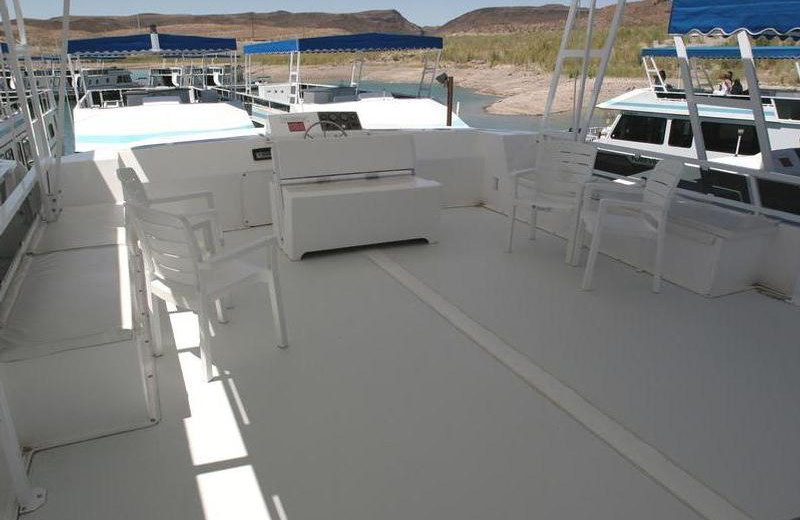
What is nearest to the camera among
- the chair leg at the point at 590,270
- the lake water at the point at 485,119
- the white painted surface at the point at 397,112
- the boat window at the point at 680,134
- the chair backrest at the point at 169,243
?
the chair backrest at the point at 169,243

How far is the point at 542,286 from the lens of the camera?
11.2ft

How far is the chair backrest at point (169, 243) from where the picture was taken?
2088 millimetres

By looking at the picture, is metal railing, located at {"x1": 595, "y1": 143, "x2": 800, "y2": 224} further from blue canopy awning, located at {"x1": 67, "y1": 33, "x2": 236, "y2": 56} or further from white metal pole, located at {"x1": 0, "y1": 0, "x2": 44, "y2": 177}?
blue canopy awning, located at {"x1": 67, "y1": 33, "x2": 236, "y2": 56}

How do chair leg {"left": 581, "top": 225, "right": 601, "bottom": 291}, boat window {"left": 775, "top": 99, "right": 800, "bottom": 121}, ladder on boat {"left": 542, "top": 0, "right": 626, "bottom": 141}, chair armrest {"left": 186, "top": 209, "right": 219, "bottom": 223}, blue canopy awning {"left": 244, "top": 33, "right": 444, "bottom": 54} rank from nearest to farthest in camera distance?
chair armrest {"left": 186, "top": 209, "right": 219, "bottom": 223} → chair leg {"left": 581, "top": 225, "right": 601, "bottom": 291} → ladder on boat {"left": 542, "top": 0, "right": 626, "bottom": 141} → boat window {"left": 775, "top": 99, "right": 800, "bottom": 121} → blue canopy awning {"left": 244, "top": 33, "right": 444, "bottom": 54}

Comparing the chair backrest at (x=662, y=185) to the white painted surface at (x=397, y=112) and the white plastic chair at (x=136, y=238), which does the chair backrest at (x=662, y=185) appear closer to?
the white plastic chair at (x=136, y=238)

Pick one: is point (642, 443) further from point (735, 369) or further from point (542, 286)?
point (542, 286)

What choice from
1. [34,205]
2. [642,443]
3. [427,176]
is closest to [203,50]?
[427,176]

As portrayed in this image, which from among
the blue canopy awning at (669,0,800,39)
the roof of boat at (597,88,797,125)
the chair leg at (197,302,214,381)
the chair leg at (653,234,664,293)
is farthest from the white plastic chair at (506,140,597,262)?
the roof of boat at (597,88,797,125)

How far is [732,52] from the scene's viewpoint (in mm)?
7066

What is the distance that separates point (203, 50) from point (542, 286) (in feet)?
33.0

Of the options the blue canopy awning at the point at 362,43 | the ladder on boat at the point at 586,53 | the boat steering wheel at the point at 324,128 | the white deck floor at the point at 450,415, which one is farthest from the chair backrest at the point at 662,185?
the blue canopy awning at the point at 362,43

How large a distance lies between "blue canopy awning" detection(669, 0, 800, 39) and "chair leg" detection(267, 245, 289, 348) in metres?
2.77

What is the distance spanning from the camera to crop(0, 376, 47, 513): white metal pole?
1.55 metres

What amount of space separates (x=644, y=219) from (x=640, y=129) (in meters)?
5.64
